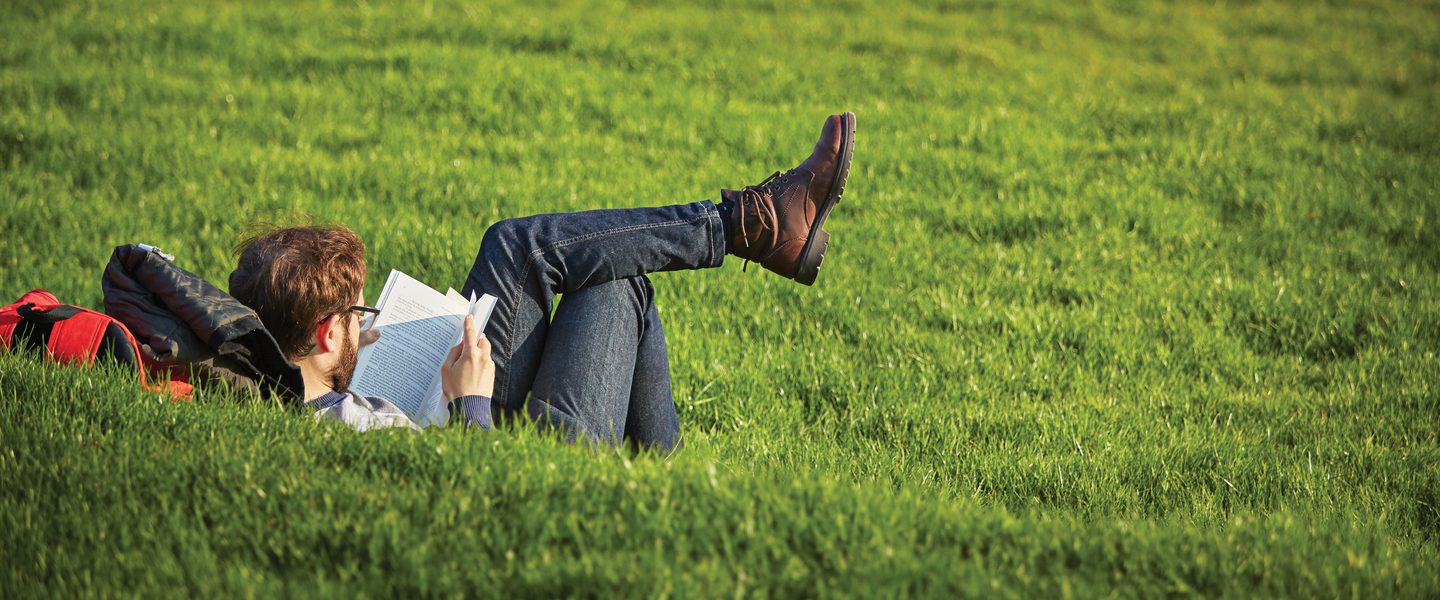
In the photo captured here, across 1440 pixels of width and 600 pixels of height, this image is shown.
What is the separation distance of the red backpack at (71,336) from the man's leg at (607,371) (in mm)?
1387

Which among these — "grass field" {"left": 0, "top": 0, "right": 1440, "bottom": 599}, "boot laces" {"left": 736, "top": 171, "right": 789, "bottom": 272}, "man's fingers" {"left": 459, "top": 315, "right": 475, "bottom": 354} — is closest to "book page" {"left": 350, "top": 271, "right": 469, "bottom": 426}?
"man's fingers" {"left": 459, "top": 315, "right": 475, "bottom": 354}

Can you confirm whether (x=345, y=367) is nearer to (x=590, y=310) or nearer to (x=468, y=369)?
(x=468, y=369)

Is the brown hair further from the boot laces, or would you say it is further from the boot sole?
the boot sole

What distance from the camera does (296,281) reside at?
13.9 ft

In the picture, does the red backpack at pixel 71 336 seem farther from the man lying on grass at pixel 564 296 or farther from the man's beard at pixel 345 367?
the man's beard at pixel 345 367

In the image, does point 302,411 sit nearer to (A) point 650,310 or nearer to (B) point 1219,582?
(A) point 650,310

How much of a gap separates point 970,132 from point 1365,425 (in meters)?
4.87

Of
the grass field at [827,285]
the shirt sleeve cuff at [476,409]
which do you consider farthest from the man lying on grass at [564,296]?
the grass field at [827,285]

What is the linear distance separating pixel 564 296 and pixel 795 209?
117cm

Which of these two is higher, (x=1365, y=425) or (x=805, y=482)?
(x=805, y=482)

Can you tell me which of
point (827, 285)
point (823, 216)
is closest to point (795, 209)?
point (823, 216)

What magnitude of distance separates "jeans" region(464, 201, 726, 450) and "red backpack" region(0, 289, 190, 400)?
1.27m

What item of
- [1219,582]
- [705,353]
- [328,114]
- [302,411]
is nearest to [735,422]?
[705,353]

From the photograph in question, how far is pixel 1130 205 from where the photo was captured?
8367 mm
